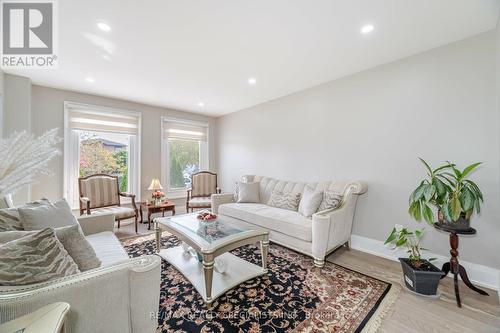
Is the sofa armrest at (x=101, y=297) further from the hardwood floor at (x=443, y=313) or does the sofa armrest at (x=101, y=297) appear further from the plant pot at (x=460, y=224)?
the plant pot at (x=460, y=224)

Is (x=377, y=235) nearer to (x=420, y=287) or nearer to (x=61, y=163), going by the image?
(x=420, y=287)

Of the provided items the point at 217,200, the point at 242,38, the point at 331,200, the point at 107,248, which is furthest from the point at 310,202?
the point at 107,248

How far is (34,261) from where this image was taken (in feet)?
3.29

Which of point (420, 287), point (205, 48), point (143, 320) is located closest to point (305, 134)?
point (205, 48)

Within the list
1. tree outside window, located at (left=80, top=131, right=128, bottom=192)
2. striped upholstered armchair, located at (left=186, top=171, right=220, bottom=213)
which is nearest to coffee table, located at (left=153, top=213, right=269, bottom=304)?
striped upholstered armchair, located at (left=186, top=171, right=220, bottom=213)

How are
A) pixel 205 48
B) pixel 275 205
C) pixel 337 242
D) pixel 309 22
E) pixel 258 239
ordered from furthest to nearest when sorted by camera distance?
pixel 275 205
pixel 337 242
pixel 205 48
pixel 258 239
pixel 309 22

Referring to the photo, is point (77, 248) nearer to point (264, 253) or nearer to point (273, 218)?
point (264, 253)

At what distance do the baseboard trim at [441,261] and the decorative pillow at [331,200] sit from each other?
27.0 inches

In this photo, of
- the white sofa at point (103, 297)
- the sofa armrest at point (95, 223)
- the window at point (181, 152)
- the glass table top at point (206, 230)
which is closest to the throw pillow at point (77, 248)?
the white sofa at point (103, 297)

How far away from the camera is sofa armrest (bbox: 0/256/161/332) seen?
888 mm

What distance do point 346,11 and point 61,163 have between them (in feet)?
15.7

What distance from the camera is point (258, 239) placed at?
7.41ft

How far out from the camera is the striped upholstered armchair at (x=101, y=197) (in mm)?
3324

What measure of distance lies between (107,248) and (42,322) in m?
1.23
